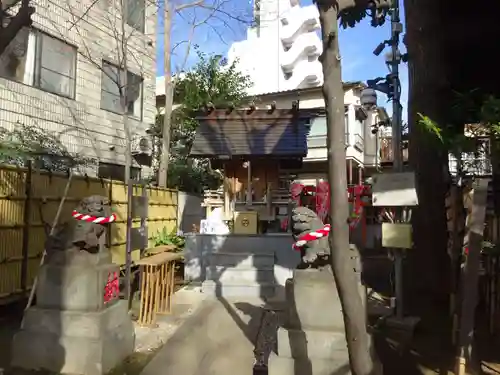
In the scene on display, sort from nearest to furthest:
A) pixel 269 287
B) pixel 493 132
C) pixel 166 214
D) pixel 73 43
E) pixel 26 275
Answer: pixel 493 132
pixel 26 275
pixel 269 287
pixel 73 43
pixel 166 214

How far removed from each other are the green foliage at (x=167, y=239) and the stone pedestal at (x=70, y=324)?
7505mm

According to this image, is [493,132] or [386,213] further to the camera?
[386,213]

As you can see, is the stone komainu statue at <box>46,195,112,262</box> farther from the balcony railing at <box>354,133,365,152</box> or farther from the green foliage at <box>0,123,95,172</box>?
the balcony railing at <box>354,133,365,152</box>

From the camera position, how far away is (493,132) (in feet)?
11.8

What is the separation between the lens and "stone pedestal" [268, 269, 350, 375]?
15.8 ft

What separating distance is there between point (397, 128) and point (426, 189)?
130 centimetres

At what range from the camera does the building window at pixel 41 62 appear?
1186 cm

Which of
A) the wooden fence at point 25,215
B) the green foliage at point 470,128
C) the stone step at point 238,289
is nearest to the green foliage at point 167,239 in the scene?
the stone step at point 238,289

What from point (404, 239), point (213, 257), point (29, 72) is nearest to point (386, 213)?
point (404, 239)

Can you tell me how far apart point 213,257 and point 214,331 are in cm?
381

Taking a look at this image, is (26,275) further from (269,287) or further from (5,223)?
(269,287)

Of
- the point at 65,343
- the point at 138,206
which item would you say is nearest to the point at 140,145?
the point at 138,206

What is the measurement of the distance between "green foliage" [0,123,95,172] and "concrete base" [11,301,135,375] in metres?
5.21

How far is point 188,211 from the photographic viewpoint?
16922mm
